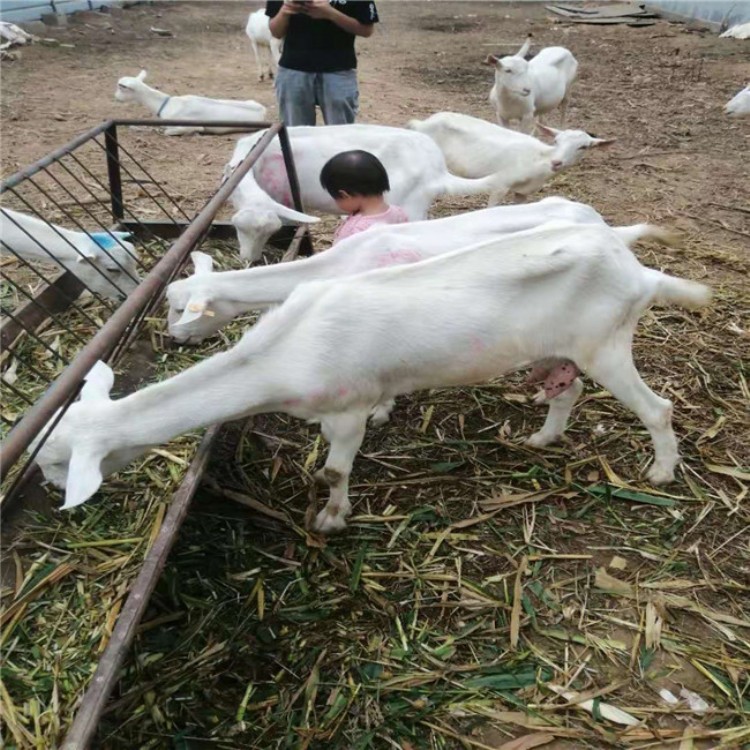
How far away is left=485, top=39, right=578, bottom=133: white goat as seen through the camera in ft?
27.5

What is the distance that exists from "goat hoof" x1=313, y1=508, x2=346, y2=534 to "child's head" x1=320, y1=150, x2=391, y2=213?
1715mm

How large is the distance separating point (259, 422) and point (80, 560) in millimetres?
1207

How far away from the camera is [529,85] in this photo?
8.50 metres

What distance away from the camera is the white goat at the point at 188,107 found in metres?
8.87

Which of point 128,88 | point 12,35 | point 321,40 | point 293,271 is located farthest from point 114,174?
point 12,35

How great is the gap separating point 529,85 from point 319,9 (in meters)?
4.21

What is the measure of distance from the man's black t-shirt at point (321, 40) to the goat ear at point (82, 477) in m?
3.97

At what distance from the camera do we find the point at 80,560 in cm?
288

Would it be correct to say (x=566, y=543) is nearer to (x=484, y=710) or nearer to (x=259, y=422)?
(x=484, y=710)

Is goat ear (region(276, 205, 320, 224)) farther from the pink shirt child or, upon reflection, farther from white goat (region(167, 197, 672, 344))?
white goat (region(167, 197, 672, 344))

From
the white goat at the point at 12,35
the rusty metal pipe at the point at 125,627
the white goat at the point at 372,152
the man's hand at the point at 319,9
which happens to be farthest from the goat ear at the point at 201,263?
the white goat at the point at 12,35

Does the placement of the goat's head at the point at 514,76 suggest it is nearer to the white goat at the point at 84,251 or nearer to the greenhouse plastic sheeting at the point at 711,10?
the white goat at the point at 84,251

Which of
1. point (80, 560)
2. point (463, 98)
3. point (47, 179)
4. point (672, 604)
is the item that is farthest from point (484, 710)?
point (463, 98)

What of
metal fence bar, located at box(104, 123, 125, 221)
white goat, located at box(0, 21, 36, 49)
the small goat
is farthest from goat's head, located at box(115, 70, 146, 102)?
the small goat
